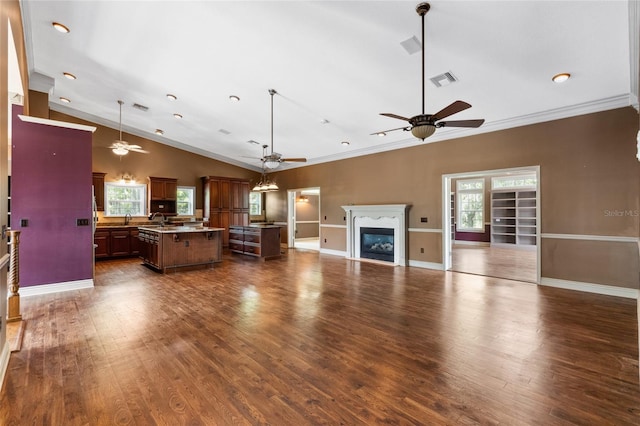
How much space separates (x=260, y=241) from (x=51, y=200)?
4064 millimetres

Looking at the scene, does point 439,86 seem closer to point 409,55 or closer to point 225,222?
point 409,55

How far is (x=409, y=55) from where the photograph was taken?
11.9 ft

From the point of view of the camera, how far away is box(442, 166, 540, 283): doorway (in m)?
8.26

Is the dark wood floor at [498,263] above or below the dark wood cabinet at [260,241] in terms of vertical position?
below

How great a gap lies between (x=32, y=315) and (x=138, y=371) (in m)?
2.45

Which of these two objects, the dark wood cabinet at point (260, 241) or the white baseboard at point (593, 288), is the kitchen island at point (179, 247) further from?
the white baseboard at point (593, 288)

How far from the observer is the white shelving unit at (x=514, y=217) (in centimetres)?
963

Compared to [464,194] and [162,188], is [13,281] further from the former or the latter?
[464,194]

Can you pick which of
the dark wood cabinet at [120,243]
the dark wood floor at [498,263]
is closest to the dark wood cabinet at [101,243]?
the dark wood cabinet at [120,243]

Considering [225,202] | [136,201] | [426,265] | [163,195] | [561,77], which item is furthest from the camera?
[225,202]

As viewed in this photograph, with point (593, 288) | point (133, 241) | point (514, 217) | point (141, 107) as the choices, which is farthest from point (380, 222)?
point (133, 241)

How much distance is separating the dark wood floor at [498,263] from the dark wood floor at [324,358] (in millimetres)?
1279

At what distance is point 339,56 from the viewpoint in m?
3.86

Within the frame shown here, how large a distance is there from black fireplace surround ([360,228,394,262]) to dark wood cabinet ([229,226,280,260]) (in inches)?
90.9
